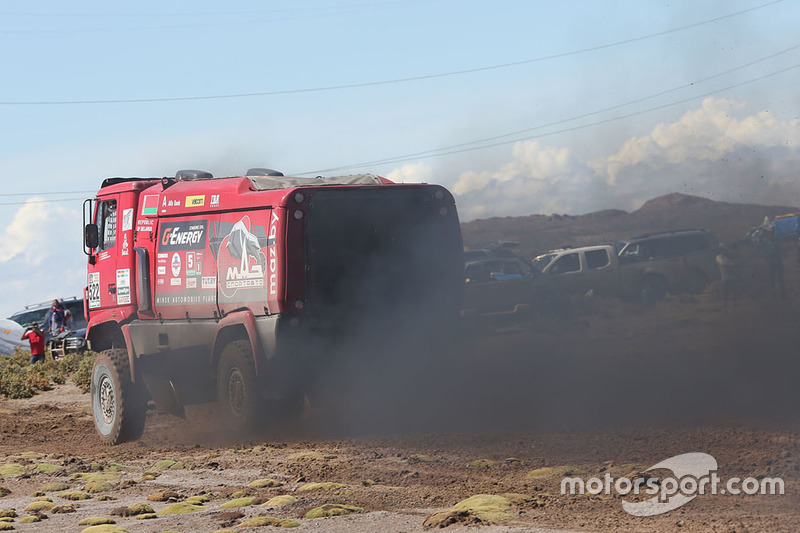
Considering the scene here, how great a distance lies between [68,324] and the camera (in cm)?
3266

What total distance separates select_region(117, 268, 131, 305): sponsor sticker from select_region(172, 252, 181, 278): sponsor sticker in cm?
103

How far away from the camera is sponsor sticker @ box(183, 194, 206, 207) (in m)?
13.2

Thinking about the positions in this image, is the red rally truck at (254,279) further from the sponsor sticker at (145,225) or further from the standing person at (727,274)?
the standing person at (727,274)

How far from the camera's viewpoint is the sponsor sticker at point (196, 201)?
1315 centimetres

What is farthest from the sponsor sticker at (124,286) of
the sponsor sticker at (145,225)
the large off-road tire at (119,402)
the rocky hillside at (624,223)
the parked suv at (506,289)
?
the rocky hillside at (624,223)

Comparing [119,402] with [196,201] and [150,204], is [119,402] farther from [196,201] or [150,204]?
[196,201]

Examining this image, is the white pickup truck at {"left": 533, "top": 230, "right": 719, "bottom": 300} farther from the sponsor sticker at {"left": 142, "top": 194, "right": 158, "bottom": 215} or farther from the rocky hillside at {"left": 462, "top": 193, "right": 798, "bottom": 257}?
the rocky hillside at {"left": 462, "top": 193, "right": 798, "bottom": 257}

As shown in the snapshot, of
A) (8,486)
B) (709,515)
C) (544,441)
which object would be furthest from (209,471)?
(709,515)

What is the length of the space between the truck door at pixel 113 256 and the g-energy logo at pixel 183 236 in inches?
31.6

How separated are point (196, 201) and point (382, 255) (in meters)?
2.65

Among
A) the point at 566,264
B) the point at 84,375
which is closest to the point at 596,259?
the point at 566,264

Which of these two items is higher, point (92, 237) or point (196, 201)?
point (196, 201)

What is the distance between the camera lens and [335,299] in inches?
485

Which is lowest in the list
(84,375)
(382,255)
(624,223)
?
(84,375)
